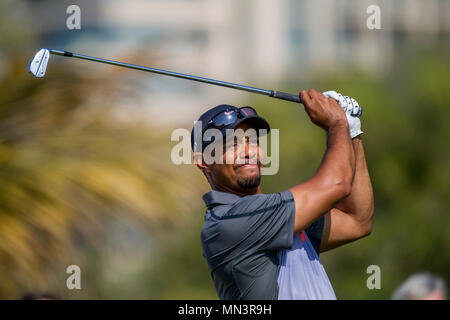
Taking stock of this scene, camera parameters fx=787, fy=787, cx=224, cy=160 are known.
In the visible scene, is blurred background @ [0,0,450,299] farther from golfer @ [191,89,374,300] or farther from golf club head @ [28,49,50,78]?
golfer @ [191,89,374,300]

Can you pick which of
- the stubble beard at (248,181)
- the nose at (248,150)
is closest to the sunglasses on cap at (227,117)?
the nose at (248,150)

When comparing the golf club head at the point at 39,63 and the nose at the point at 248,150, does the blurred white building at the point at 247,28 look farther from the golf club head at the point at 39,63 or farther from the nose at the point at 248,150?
the nose at the point at 248,150

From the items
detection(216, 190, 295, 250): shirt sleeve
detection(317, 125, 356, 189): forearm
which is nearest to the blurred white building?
detection(317, 125, 356, 189): forearm

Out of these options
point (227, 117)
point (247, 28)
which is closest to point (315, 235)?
point (227, 117)

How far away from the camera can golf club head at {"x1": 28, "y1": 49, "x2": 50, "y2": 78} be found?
427 cm

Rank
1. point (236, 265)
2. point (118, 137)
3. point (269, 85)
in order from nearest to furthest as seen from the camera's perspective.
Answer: point (236, 265) < point (118, 137) < point (269, 85)

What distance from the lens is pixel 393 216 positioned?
41.3ft

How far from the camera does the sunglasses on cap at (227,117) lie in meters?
3.81

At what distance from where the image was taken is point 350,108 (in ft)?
13.1

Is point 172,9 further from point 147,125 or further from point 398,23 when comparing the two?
point 147,125

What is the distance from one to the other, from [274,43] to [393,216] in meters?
21.0

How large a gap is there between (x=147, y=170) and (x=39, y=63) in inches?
128
